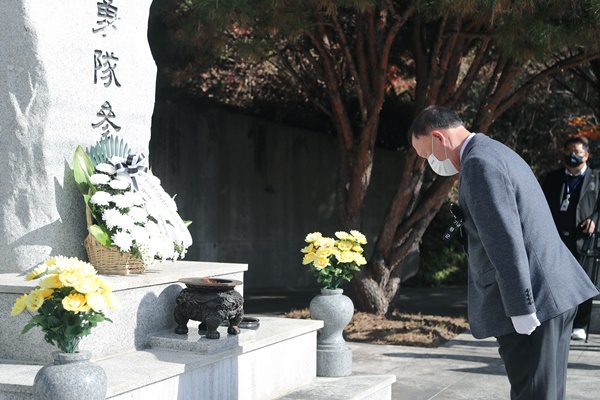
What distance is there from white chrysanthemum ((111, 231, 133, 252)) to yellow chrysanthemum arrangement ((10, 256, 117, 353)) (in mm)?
1236

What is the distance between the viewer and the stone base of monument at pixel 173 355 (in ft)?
14.7

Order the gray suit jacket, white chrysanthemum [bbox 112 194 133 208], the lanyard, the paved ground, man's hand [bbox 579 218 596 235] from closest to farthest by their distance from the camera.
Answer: the gray suit jacket, white chrysanthemum [bbox 112 194 133 208], the paved ground, man's hand [bbox 579 218 596 235], the lanyard

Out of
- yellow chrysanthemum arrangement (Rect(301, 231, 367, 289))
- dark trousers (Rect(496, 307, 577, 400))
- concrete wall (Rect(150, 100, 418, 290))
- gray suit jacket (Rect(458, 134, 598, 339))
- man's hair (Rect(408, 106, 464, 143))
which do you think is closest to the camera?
gray suit jacket (Rect(458, 134, 598, 339))

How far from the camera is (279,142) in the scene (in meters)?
13.1

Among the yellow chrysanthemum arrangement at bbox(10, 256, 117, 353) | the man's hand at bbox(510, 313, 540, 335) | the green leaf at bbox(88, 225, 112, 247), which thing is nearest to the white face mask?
the man's hand at bbox(510, 313, 540, 335)

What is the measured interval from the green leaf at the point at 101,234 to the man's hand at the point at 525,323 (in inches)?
102

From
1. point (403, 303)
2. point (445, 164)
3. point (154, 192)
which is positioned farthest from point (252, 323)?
point (403, 303)

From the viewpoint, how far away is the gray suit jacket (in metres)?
3.62

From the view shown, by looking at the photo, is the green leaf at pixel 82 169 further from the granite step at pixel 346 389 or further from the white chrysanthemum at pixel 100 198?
the granite step at pixel 346 389

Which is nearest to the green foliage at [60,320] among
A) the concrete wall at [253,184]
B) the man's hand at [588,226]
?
the man's hand at [588,226]

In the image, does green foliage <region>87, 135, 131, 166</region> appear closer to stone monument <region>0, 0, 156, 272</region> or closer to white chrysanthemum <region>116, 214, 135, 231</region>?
stone monument <region>0, 0, 156, 272</region>

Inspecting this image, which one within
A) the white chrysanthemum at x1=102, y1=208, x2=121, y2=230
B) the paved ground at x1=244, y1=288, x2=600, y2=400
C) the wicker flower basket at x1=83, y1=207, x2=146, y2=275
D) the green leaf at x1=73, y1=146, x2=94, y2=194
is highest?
the green leaf at x1=73, y1=146, x2=94, y2=194

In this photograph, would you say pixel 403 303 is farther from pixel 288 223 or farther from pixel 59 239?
pixel 59 239

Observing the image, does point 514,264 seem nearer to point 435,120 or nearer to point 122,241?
point 435,120
